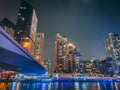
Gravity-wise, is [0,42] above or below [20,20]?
below

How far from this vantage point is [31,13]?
197750 millimetres

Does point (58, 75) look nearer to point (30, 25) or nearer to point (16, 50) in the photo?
point (30, 25)

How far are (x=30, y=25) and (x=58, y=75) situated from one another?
250 feet

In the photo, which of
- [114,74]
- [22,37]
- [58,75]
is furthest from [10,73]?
[114,74]

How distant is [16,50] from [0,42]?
16.0 ft

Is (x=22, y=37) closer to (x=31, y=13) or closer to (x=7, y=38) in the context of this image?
(x=31, y=13)

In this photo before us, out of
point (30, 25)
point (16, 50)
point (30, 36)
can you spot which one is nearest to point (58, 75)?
point (30, 36)

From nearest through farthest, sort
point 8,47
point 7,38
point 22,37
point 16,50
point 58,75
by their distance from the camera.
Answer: point 7,38
point 8,47
point 16,50
point 58,75
point 22,37

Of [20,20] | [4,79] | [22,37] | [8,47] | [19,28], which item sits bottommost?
[4,79]

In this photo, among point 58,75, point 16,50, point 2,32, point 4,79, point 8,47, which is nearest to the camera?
point 2,32

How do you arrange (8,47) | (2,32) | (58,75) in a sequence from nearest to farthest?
(2,32) < (8,47) < (58,75)

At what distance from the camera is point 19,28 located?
7215 inches

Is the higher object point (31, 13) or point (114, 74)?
point (31, 13)

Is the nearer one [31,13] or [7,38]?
[7,38]
